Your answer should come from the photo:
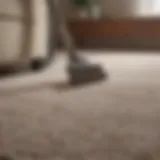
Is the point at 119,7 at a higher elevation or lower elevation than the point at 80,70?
higher

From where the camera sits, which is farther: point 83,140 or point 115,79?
point 115,79

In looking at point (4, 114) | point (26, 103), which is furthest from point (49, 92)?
point (4, 114)

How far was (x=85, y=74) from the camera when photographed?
119 cm

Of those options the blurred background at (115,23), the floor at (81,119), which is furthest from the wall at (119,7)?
the floor at (81,119)

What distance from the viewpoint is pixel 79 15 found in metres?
2.54

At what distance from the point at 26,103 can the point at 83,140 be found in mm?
352

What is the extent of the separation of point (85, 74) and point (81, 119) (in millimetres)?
444

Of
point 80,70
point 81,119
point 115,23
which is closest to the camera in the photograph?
point 81,119

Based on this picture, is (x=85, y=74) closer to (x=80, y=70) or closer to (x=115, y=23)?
(x=80, y=70)

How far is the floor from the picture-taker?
22.5 inches

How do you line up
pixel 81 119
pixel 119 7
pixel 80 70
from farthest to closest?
pixel 119 7 → pixel 80 70 → pixel 81 119

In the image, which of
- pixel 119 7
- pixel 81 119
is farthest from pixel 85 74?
pixel 119 7

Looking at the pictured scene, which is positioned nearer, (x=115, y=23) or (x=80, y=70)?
(x=80, y=70)

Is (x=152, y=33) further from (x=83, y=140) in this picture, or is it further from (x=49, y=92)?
(x=83, y=140)
